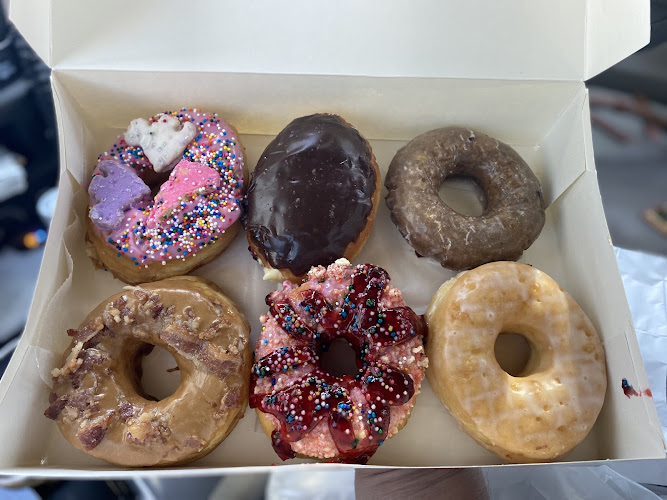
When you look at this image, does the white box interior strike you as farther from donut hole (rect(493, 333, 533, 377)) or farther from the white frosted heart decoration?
donut hole (rect(493, 333, 533, 377))

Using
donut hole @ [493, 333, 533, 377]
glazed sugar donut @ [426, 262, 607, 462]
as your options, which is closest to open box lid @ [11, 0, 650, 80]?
glazed sugar donut @ [426, 262, 607, 462]

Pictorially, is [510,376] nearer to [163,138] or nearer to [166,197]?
[166,197]

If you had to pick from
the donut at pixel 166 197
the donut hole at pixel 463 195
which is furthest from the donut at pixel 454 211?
the donut at pixel 166 197

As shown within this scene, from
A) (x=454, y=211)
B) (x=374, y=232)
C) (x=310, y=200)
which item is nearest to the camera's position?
(x=310, y=200)

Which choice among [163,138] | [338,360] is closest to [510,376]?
[338,360]

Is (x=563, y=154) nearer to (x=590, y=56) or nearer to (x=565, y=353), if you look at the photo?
(x=590, y=56)

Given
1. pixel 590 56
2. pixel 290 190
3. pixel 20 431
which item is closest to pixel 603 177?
pixel 590 56
